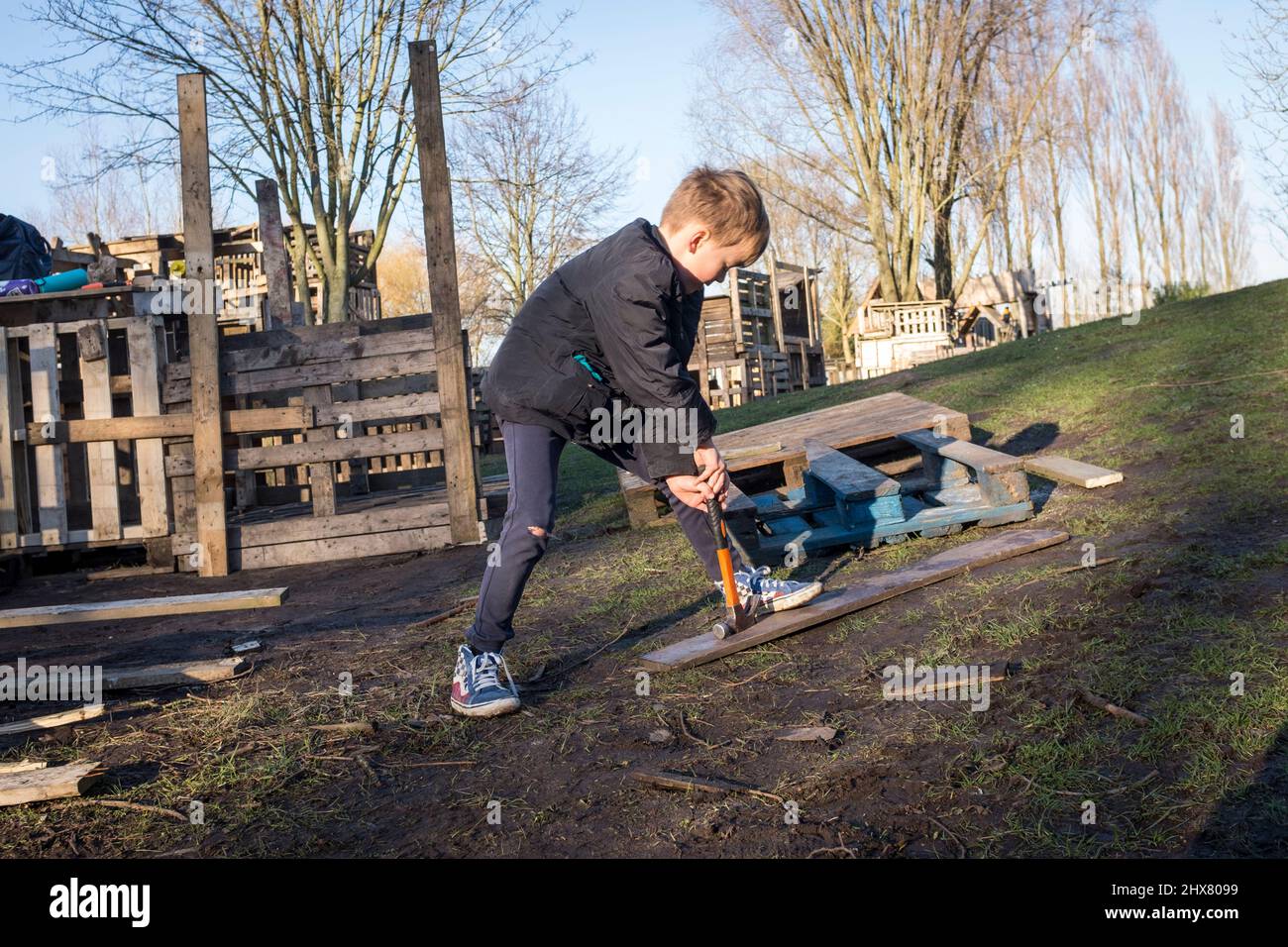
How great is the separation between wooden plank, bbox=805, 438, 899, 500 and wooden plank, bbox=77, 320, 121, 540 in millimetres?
5653

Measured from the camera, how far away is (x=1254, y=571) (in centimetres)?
399

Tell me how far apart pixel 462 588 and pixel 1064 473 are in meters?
3.92

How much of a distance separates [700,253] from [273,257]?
34.9 feet

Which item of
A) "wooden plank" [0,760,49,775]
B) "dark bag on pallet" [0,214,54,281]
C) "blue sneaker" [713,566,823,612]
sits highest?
"dark bag on pallet" [0,214,54,281]

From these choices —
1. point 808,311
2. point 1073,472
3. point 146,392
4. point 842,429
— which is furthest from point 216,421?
point 808,311

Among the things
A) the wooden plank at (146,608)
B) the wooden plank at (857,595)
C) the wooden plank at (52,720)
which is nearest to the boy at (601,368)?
the wooden plank at (857,595)

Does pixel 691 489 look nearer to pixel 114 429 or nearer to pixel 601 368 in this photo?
pixel 601 368

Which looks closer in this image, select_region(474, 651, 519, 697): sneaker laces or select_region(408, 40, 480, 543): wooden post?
select_region(474, 651, 519, 697): sneaker laces

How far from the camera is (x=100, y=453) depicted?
8141 mm

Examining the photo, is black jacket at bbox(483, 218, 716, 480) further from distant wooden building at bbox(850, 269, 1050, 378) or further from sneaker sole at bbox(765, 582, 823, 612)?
distant wooden building at bbox(850, 269, 1050, 378)

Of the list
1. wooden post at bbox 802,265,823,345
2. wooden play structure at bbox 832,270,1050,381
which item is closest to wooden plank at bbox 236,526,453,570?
wooden play structure at bbox 832,270,1050,381

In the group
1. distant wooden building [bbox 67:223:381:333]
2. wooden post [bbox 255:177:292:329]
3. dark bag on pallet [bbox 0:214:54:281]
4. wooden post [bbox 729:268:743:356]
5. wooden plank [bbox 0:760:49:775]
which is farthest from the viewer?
wooden post [bbox 729:268:743:356]

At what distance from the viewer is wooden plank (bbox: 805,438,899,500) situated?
5.60 meters
